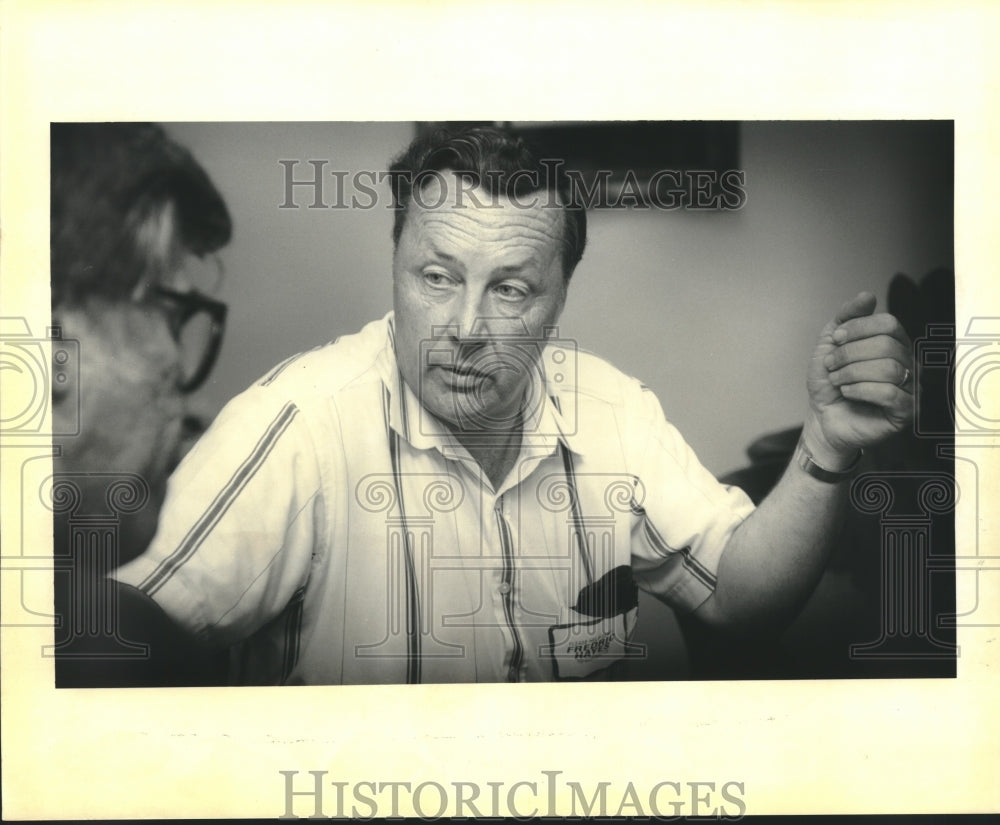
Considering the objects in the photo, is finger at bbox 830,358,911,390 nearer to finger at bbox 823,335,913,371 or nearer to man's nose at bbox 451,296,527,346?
finger at bbox 823,335,913,371

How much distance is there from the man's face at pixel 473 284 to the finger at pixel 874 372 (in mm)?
764

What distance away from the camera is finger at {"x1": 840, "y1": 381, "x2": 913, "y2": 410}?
104 inches

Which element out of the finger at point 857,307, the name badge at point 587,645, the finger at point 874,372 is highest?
the finger at point 857,307

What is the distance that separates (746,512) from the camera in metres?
2.64

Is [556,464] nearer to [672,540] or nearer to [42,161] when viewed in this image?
[672,540]

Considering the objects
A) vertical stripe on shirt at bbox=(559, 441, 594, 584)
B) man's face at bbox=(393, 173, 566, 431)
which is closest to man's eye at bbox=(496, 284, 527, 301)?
man's face at bbox=(393, 173, 566, 431)

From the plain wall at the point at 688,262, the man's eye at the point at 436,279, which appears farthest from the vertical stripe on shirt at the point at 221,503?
the man's eye at the point at 436,279

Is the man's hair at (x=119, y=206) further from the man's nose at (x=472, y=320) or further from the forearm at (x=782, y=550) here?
the forearm at (x=782, y=550)

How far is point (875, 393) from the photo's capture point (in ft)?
8.63

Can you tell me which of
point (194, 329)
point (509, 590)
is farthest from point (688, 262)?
point (194, 329)

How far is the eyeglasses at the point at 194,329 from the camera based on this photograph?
258 centimetres

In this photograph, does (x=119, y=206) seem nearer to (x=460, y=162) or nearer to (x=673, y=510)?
(x=460, y=162)

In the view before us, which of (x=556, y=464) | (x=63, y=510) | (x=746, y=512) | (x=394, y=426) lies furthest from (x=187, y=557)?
(x=746, y=512)
